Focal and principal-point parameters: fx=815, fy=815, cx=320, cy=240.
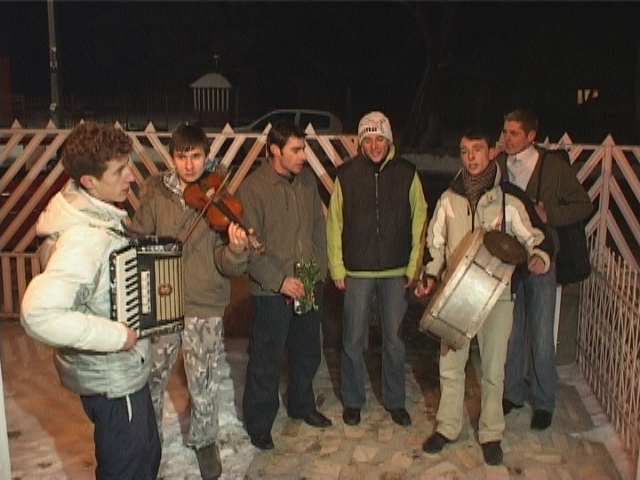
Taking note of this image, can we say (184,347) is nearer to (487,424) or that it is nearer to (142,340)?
(142,340)

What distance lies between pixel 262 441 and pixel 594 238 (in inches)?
120

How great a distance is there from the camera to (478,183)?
4406mm

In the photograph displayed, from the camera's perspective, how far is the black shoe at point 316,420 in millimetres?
5062

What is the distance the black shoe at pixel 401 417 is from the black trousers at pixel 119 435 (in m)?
2.24

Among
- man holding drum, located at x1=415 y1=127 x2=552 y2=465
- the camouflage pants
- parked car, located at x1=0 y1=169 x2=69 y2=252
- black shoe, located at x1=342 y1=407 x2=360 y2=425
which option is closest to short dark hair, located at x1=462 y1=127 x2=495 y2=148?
man holding drum, located at x1=415 y1=127 x2=552 y2=465

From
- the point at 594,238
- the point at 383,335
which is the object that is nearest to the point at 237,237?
the point at 383,335

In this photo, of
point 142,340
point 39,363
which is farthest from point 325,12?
point 142,340

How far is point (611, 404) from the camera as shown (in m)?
5.16

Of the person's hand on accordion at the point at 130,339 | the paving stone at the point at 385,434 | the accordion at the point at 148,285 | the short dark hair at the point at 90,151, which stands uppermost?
the short dark hair at the point at 90,151

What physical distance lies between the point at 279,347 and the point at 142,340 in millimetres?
1637

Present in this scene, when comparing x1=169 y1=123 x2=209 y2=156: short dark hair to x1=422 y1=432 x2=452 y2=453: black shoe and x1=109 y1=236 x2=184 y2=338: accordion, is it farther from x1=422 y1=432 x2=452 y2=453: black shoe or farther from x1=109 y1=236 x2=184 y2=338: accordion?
x1=422 y1=432 x2=452 y2=453: black shoe

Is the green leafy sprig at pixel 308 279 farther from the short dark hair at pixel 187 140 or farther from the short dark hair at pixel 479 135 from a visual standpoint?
the short dark hair at pixel 479 135

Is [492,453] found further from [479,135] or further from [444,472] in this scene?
[479,135]

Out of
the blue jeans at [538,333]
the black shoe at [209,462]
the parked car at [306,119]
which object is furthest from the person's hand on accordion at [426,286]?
the parked car at [306,119]
